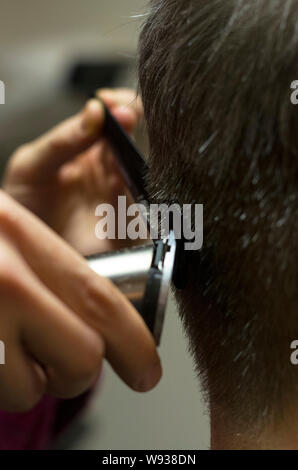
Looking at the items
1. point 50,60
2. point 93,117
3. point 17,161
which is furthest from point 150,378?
point 50,60

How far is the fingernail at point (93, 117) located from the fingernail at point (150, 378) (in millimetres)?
356

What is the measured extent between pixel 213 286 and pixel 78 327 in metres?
0.08

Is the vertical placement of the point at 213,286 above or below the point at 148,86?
below

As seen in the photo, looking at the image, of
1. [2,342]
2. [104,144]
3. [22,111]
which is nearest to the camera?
[2,342]

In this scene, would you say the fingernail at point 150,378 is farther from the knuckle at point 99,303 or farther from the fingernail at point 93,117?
the fingernail at point 93,117

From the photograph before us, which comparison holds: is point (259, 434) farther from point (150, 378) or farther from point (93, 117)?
point (93, 117)

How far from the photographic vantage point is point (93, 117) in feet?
1.97

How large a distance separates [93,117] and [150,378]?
1.19 feet

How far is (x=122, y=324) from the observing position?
0.89 feet

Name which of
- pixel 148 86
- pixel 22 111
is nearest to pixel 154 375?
pixel 148 86

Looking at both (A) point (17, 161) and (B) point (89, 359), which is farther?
(A) point (17, 161)

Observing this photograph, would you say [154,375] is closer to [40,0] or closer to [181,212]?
[181,212]

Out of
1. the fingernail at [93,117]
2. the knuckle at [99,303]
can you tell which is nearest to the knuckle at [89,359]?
the knuckle at [99,303]
